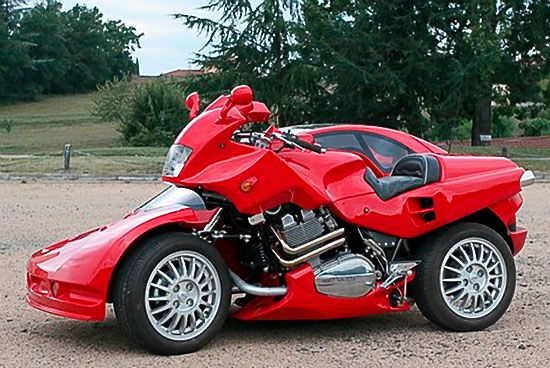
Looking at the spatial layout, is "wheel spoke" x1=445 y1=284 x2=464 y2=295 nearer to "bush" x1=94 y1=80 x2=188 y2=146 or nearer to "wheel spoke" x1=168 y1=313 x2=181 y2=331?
"wheel spoke" x1=168 y1=313 x2=181 y2=331

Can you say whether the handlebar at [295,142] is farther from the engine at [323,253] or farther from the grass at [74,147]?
the grass at [74,147]

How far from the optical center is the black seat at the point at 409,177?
678 cm

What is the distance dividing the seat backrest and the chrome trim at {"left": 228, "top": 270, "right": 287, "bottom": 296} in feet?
A: 4.38

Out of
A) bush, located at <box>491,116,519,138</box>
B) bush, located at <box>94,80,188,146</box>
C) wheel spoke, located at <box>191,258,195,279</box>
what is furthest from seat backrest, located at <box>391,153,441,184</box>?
bush, located at <box>491,116,519,138</box>

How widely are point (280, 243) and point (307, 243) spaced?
0.61 feet

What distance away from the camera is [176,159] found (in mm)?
6348

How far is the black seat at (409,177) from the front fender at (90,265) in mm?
1208

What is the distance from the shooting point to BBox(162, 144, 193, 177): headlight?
627 centimetres

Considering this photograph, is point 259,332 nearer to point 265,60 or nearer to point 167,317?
point 167,317

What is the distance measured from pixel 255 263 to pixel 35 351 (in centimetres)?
153

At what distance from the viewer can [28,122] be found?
7119cm

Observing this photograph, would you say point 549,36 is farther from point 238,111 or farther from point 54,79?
point 54,79

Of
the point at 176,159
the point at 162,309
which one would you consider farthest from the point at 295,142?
the point at 162,309

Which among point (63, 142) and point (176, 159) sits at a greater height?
point (176, 159)
